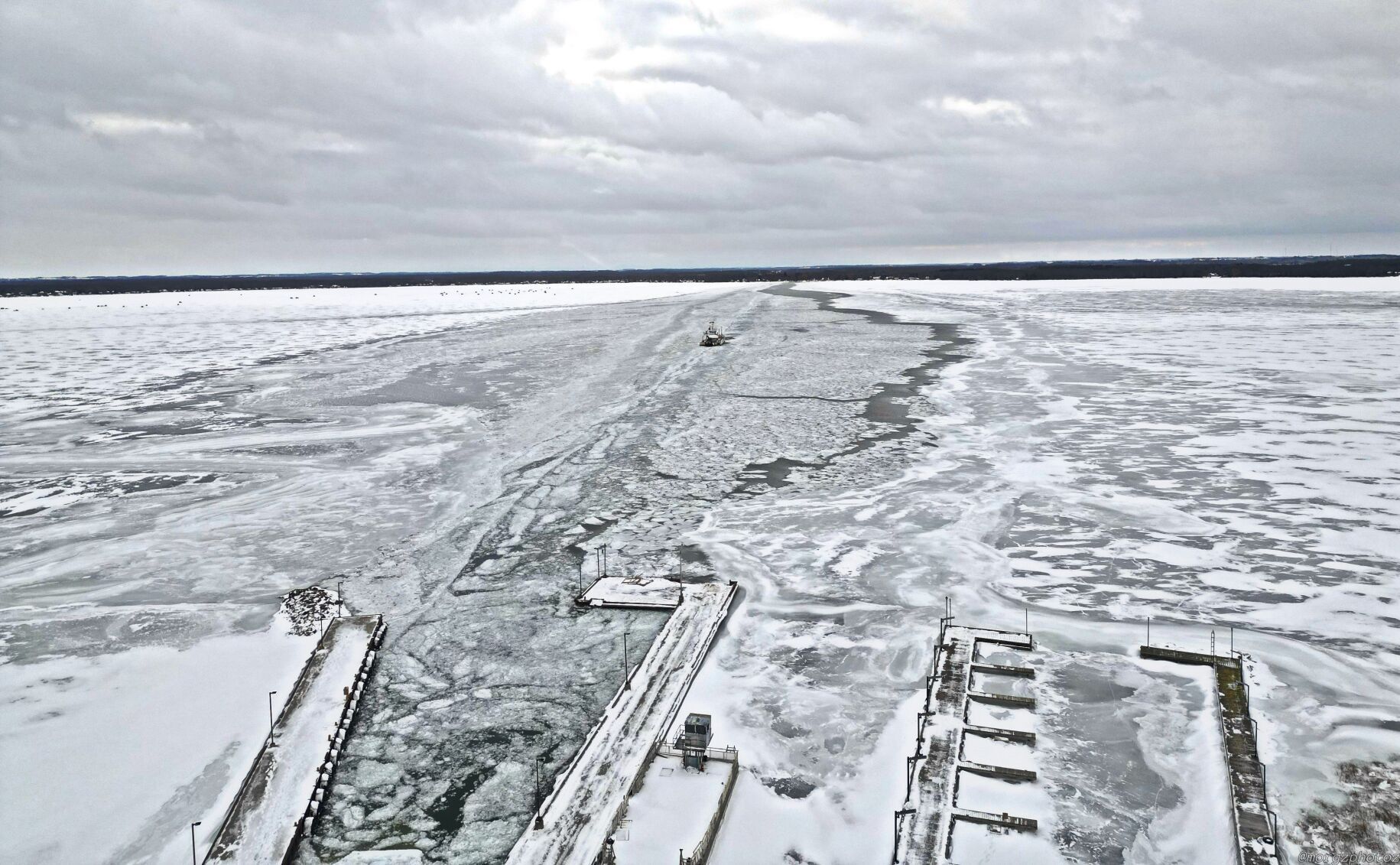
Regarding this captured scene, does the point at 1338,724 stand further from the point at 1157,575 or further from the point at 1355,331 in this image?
the point at 1355,331

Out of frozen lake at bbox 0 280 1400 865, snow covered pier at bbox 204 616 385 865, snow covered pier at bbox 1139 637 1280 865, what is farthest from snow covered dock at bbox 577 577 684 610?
snow covered pier at bbox 1139 637 1280 865

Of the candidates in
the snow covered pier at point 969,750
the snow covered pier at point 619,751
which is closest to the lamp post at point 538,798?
the snow covered pier at point 619,751

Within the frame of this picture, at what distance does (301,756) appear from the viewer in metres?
9.12

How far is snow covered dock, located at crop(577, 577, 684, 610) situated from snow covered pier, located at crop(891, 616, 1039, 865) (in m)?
3.82

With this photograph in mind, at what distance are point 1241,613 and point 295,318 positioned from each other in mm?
70445

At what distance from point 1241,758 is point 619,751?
6.09 m

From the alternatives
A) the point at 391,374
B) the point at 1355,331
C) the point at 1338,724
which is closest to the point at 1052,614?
the point at 1338,724

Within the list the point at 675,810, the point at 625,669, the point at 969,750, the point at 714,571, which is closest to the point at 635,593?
the point at 714,571

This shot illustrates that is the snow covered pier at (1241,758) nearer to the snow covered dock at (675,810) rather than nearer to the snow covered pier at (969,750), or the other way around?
the snow covered pier at (969,750)

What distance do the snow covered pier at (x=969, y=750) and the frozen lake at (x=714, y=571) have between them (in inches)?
11.6

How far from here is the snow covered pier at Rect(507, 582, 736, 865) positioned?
308 inches

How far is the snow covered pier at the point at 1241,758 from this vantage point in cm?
749

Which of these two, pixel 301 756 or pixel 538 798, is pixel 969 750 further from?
pixel 301 756

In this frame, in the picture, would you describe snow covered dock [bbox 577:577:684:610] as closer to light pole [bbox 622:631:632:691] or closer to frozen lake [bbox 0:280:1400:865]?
frozen lake [bbox 0:280:1400:865]
